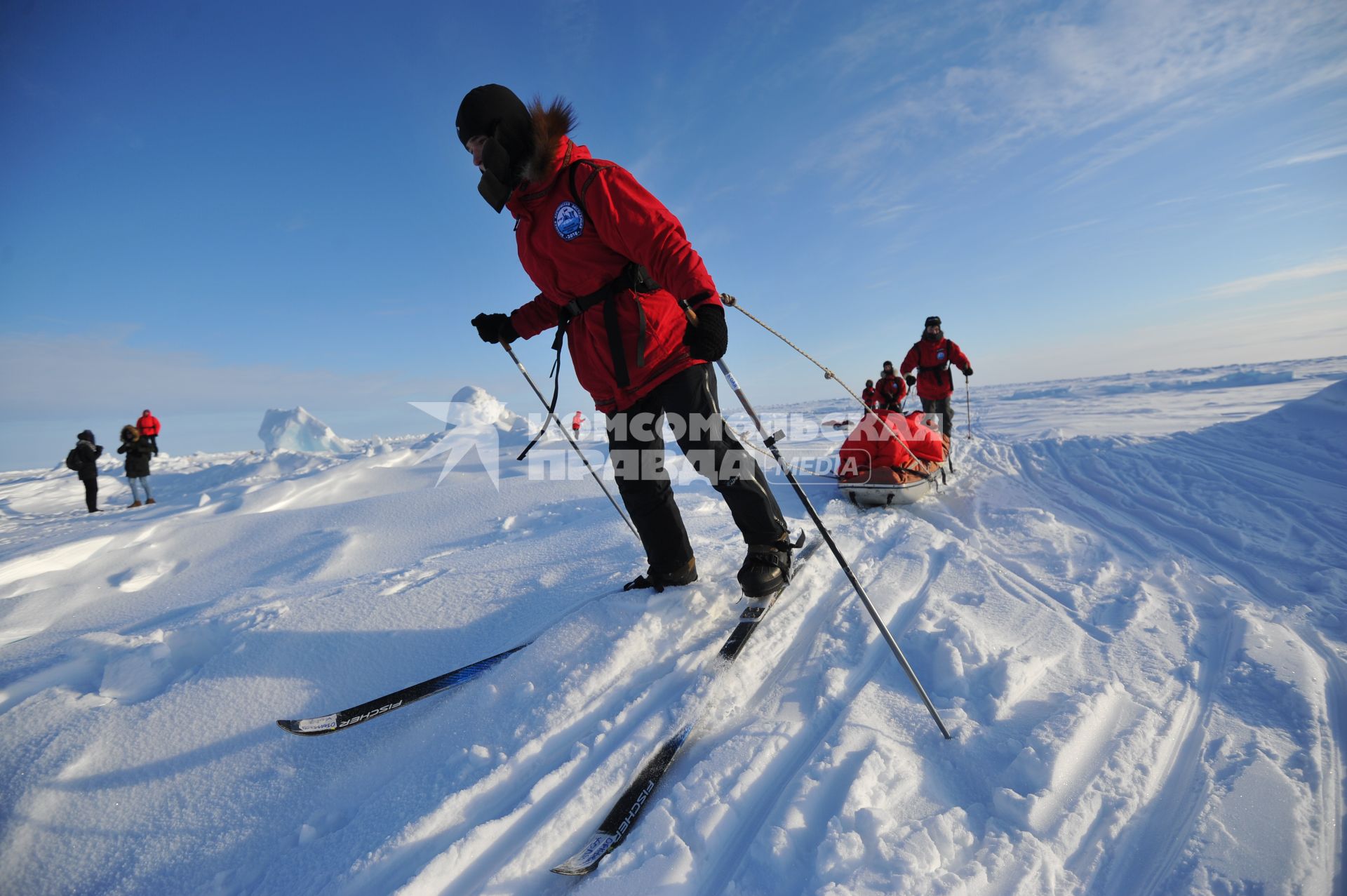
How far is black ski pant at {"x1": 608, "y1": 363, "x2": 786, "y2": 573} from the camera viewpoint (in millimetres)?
2166

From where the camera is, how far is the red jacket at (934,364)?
8164mm

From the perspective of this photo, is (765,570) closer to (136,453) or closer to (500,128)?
(500,128)

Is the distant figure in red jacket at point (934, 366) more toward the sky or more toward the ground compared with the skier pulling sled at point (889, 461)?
more toward the sky

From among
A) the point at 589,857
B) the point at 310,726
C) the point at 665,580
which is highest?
the point at 665,580

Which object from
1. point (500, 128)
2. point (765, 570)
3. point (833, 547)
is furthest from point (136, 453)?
point (833, 547)

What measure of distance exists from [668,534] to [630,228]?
1.34 m

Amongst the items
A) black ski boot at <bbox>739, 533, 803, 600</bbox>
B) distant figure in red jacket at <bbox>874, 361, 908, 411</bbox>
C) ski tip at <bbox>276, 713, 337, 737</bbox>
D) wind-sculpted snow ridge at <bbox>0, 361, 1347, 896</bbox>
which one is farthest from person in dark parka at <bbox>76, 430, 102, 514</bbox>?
distant figure in red jacket at <bbox>874, 361, 908, 411</bbox>

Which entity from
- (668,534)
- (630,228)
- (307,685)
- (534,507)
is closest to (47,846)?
(307,685)

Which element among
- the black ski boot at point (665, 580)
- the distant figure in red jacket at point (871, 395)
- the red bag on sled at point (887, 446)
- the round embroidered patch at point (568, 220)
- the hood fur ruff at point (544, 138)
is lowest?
the black ski boot at point (665, 580)

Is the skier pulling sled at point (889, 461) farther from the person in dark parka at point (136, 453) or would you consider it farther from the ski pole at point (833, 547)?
the person in dark parka at point (136, 453)

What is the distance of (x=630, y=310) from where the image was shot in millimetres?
2086

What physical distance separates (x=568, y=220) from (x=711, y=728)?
6.24 feet

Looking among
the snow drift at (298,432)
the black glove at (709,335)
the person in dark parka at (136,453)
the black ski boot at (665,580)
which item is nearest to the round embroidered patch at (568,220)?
the black glove at (709,335)

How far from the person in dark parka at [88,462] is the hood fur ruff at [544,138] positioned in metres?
14.6
